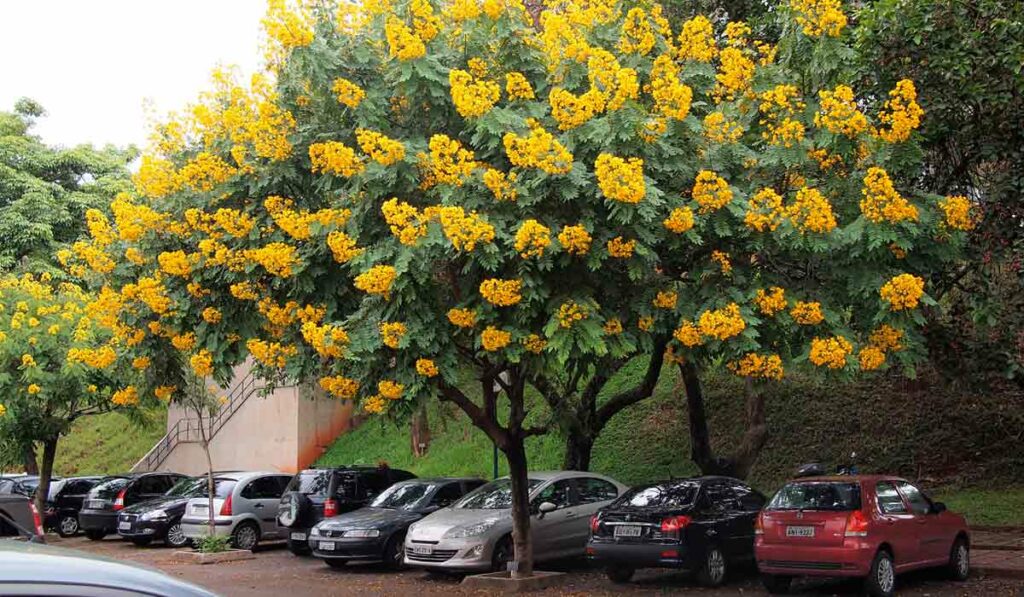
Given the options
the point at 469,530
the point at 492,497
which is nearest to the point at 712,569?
the point at 469,530

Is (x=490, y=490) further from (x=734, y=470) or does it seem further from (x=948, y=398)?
(x=948, y=398)

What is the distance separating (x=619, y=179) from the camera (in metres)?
9.12

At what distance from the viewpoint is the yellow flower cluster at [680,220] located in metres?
9.59

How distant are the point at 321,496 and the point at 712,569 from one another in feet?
25.8

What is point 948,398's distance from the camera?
66.9 ft

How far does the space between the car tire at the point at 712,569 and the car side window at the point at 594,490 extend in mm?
2790

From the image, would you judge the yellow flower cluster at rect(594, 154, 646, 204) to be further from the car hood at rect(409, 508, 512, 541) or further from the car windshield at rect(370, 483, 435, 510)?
the car windshield at rect(370, 483, 435, 510)

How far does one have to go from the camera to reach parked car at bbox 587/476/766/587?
12.6 m

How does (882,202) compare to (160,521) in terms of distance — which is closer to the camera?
(882,202)

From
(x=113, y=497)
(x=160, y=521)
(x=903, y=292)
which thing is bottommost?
(x=160, y=521)

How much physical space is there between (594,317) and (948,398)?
13.7 meters

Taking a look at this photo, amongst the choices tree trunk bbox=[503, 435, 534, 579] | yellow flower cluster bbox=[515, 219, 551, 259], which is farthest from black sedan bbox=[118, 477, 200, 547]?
yellow flower cluster bbox=[515, 219, 551, 259]

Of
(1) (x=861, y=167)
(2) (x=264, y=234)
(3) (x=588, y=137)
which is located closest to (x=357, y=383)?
(2) (x=264, y=234)

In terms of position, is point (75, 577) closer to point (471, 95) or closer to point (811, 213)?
point (471, 95)
